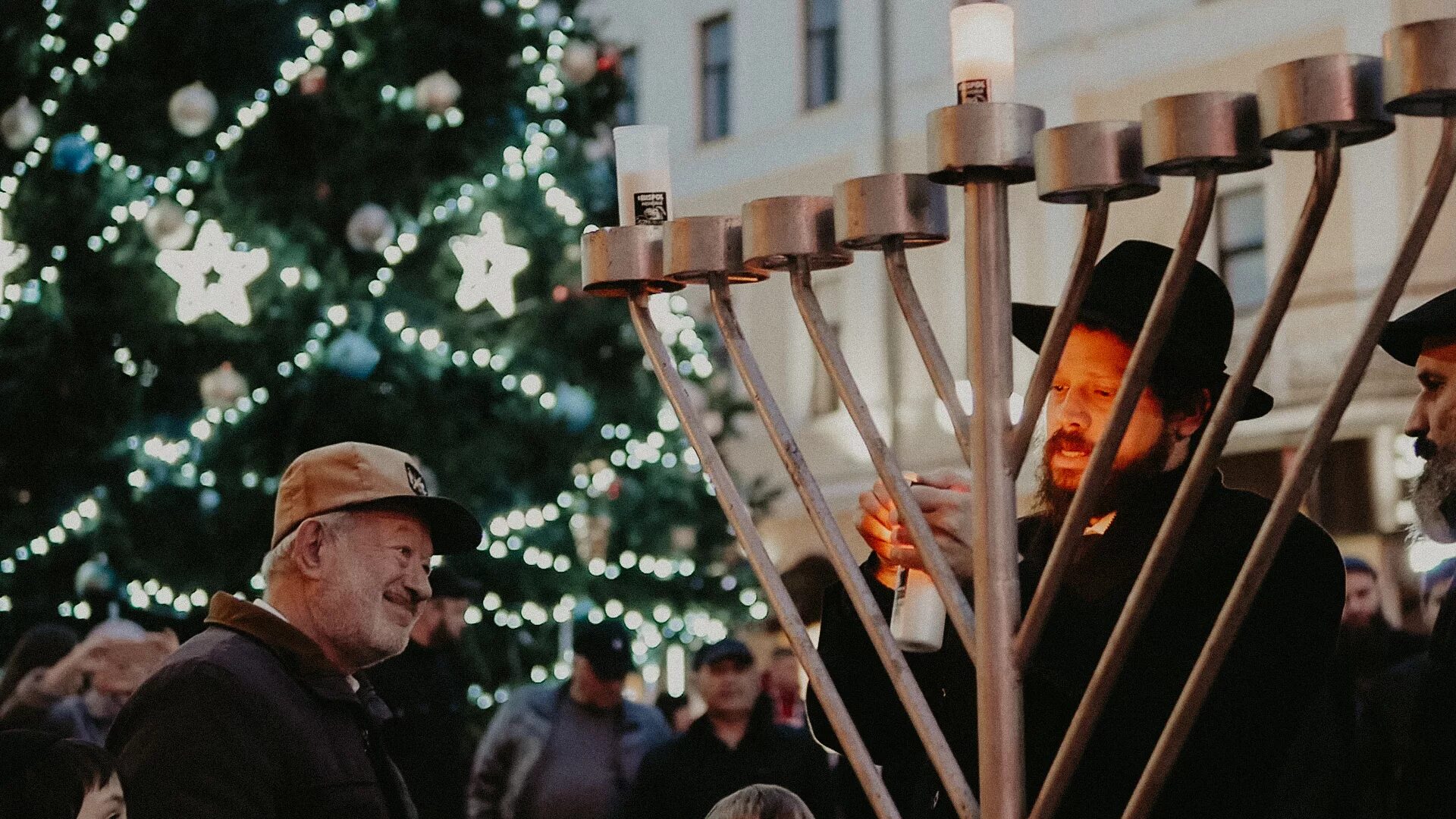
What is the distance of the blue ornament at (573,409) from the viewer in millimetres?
8281

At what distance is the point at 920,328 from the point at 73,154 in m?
6.76

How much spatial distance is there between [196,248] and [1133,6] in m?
9.86

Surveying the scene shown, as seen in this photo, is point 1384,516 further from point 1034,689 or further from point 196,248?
point 1034,689

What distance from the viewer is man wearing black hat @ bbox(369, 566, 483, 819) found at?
5.95m

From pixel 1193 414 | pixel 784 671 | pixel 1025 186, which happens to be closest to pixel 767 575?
pixel 1193 414

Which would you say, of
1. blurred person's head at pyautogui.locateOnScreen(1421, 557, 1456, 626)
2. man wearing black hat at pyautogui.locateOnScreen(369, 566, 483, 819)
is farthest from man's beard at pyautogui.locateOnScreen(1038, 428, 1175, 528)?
man wearing black hat at pyautogui.locateOnScreen(369, 566, 483, 819)

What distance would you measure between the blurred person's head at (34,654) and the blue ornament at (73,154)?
2.53 m

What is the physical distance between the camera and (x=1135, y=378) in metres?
1.79

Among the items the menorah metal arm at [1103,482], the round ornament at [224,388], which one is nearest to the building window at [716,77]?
the round ornament at [224,388]

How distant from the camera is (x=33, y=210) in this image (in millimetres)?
8086

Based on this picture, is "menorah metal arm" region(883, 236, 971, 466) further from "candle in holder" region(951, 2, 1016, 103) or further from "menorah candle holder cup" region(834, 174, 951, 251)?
"candle in holder" region(951, 2, 1016, 103)

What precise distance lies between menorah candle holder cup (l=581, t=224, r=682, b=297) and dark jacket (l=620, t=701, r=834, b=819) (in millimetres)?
4002

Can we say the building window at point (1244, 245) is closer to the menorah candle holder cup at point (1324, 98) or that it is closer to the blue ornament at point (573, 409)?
the blue ornament at point (573, 409)

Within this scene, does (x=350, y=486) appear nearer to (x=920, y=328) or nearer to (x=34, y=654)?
(x=920, y=328)
